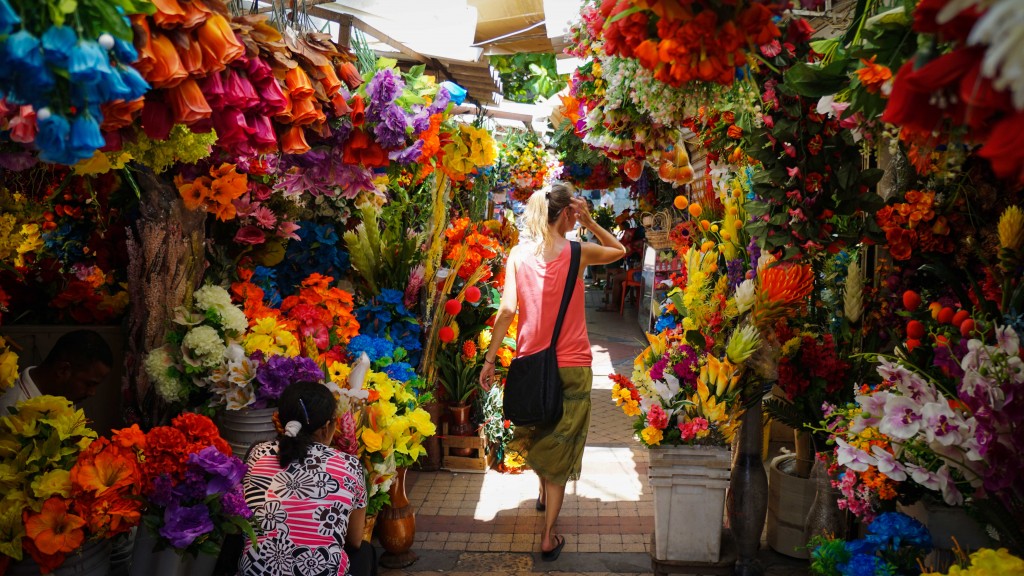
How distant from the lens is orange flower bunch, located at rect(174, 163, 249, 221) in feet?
8.91

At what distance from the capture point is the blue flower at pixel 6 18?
100 centimetres

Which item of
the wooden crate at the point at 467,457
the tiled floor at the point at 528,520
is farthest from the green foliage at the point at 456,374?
the tiled floor at the point at 528,520

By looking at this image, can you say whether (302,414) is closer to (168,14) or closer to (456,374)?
(168,14)

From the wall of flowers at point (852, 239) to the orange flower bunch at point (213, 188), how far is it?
1379 millimetres

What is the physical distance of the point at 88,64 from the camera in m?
1.10

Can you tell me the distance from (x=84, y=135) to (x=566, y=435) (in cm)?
301

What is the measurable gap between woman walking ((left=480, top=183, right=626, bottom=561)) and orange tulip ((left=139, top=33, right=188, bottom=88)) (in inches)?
101

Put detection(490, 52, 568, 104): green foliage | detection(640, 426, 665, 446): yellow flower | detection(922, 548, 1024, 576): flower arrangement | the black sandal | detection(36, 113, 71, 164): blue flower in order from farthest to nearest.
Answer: detection(490, 52, 568, 104): green foliage
the black sandal
detection(640, 426, 665, 446): yellow flower
detection(922, 548, 1024, 576): flower arrangement
detection(36, 113, 71, 164): blue flower

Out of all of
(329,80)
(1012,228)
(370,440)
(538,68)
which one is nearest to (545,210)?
(370,440)

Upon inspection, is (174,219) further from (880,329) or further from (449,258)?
(880,329)

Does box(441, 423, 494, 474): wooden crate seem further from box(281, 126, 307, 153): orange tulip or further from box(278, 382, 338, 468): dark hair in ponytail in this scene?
box(281, 126, 307, 153): orange tulip

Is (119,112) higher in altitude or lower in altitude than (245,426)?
higher

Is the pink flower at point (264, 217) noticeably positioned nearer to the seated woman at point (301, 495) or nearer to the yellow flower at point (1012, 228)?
the seated woman at point (301, 495)

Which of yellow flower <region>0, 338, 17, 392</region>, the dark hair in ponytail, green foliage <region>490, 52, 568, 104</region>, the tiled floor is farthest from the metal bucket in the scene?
green foliage <region>490, 52, 568, 104</region>
